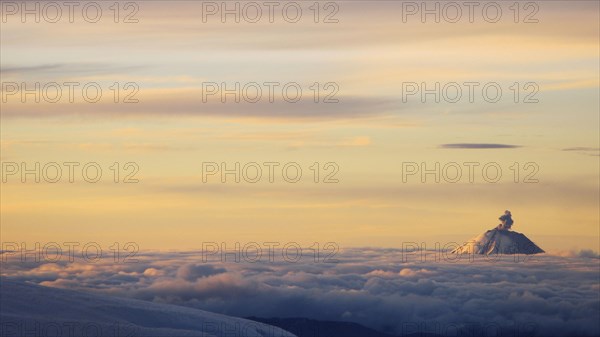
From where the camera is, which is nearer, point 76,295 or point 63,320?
point 63,320

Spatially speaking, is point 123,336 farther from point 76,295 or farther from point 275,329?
point 275,329

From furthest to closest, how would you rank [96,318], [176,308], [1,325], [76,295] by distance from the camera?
[176,308], [76,295], [96,318], [1,325]

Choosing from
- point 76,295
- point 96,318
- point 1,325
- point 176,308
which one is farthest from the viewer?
point 176,308

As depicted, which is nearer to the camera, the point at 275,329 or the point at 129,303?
the point at 129,303

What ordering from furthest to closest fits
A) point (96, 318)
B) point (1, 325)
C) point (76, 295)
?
point (76, 295) < point (96, 318) < point (1, 325)

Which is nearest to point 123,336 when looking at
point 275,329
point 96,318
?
point 96,318

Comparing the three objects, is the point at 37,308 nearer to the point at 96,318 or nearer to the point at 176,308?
the point at 96,318
